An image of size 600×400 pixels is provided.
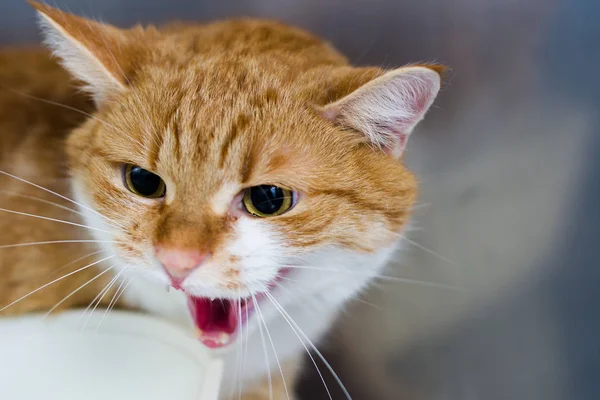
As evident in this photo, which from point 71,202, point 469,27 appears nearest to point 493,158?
point 469,27

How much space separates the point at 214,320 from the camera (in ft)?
4.24

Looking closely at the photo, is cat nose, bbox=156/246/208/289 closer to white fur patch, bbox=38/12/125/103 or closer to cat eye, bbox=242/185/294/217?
cat eye, bbox=242/185/294/217

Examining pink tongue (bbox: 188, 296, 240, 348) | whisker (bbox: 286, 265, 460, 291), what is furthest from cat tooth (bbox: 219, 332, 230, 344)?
whisker (bbox: 286, 265, 460, 291)

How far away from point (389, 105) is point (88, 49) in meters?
0.58

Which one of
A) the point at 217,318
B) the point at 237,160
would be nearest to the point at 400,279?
the point at 217,318

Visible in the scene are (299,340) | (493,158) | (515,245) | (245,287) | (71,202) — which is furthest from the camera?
(493,158)

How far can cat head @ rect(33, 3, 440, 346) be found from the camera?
1.05 m

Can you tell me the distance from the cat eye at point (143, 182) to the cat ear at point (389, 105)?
351 mm

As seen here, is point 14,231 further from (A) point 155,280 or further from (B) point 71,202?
(A) point 155,280

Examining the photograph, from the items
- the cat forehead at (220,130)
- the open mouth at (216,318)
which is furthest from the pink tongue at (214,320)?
the cat forehead at (220,130)

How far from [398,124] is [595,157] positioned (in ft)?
3.41

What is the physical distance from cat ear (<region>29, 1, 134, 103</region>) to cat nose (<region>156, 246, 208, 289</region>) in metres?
0.36

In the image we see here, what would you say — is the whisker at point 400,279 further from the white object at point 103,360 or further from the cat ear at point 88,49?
the cat ear at point 88,49

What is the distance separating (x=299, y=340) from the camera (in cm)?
143
